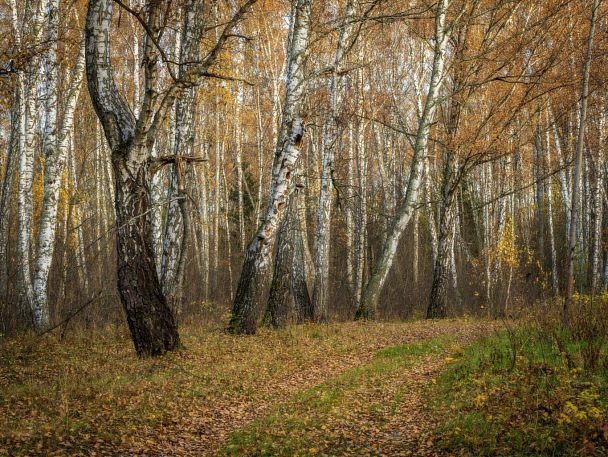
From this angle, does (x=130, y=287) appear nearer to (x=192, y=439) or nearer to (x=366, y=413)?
(x=192, y=439)

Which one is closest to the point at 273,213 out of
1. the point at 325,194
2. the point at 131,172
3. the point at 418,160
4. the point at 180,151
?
the point at 180,151

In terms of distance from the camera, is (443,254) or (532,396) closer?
(532,396)

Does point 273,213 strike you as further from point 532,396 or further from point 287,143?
point 532,396

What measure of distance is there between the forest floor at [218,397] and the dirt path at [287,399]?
1cm

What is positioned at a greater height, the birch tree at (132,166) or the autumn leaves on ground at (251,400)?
the birch tree at (132,166)

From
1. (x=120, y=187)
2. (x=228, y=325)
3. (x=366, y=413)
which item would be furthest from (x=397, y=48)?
(x=366, y=413)

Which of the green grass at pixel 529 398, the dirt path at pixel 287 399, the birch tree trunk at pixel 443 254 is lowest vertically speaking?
the dirt path at pixel 287 399

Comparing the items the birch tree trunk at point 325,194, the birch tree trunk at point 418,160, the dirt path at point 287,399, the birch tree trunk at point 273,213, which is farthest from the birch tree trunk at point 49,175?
the birch tree trunk at point 418,160

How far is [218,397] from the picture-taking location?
6859 millimetres

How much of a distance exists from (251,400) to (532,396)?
3415 millimetres

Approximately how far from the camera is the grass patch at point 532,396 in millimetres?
4281

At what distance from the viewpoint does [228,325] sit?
10.8 metres

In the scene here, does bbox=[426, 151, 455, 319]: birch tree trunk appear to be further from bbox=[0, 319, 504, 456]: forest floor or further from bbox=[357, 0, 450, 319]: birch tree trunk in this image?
bbox=[0, 319, 504, 456]: forest floor

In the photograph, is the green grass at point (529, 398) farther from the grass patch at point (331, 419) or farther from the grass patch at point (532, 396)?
the grass patch at point (331, 419)
